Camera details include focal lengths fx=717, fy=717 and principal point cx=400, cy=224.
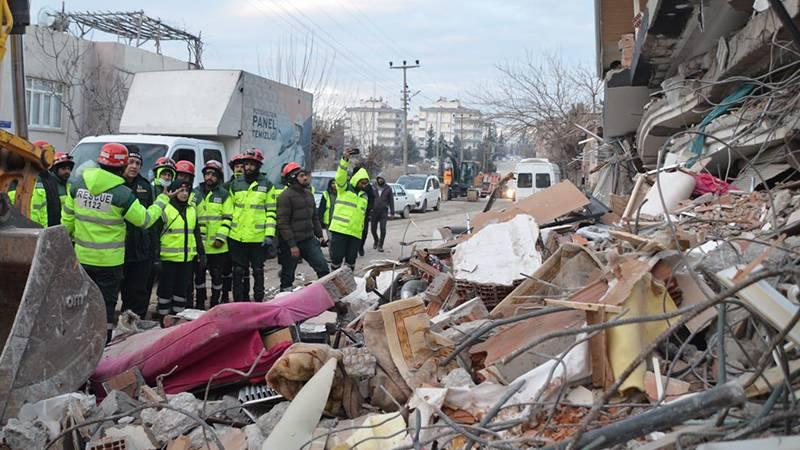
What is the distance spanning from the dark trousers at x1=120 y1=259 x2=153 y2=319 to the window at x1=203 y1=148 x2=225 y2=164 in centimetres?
408

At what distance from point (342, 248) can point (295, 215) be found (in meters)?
1.28

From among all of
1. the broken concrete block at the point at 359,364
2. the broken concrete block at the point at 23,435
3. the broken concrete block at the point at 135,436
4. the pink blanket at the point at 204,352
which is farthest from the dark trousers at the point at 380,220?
the broken concrete block at the point at 23,435

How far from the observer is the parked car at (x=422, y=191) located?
2913 centimetres

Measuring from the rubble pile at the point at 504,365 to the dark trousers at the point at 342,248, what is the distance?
13.9 ft

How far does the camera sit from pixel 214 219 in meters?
8.51

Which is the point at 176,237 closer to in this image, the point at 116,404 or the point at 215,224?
the point at 215,224

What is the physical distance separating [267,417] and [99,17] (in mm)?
28831

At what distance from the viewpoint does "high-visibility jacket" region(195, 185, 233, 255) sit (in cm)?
851

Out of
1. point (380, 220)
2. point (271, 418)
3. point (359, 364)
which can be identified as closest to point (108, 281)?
point (271, 418)

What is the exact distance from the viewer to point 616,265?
4086 millimetres

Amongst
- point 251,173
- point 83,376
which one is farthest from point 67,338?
point 251,173

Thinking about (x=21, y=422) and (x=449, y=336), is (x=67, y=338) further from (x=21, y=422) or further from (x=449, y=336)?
(x=449, y=336)

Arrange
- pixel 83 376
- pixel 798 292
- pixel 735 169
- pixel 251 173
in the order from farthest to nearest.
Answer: pixel 251 173 → pixel 735 169 → pixel 83 376 → pixel 798 292

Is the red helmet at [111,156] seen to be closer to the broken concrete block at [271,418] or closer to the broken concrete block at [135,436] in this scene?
the broken concrete block at [135,436]
